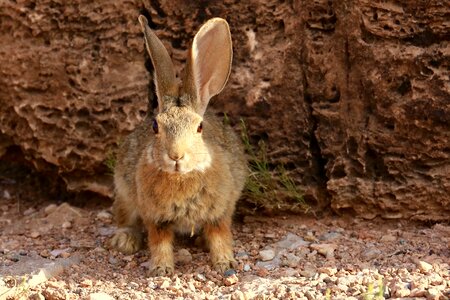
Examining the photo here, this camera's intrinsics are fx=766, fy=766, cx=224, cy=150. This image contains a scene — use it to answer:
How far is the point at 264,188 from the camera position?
6059 mm

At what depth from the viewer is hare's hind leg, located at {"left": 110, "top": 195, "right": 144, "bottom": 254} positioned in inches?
225

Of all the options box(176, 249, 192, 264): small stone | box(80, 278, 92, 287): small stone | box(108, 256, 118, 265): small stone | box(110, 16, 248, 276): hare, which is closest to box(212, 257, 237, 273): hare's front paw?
box(110, 16, 248, 276): hare

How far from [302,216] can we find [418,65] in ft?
5.01

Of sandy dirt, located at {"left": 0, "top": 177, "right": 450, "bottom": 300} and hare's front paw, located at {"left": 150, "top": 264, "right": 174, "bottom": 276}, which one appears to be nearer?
sandy dirt, located at {"left": 0, "top": 177, "right": 450, "bottom": 300}

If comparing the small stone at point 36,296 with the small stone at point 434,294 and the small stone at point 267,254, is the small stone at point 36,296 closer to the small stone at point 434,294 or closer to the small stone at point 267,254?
the small stone at point 267,254

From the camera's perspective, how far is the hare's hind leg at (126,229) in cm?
571

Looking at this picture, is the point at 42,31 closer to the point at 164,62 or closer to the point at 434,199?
the point at 164,62

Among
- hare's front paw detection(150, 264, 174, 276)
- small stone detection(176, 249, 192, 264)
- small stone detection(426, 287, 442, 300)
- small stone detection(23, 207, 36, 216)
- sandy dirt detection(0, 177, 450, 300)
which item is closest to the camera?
small stone detection(426, 287, 442, 300)

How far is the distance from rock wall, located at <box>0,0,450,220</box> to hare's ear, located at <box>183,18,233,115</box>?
0.71 metres

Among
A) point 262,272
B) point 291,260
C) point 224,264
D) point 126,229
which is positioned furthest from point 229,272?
point 126,229

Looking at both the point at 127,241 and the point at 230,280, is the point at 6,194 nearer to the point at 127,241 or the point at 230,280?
the point at 127,241

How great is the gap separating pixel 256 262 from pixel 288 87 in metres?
1.39

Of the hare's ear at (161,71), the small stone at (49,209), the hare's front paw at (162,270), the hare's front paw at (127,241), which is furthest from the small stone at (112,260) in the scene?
the small stone at (49,209)

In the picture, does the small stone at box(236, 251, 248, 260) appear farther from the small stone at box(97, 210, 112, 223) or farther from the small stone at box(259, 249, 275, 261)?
the small stone at box(97, 210, 112, 223)
